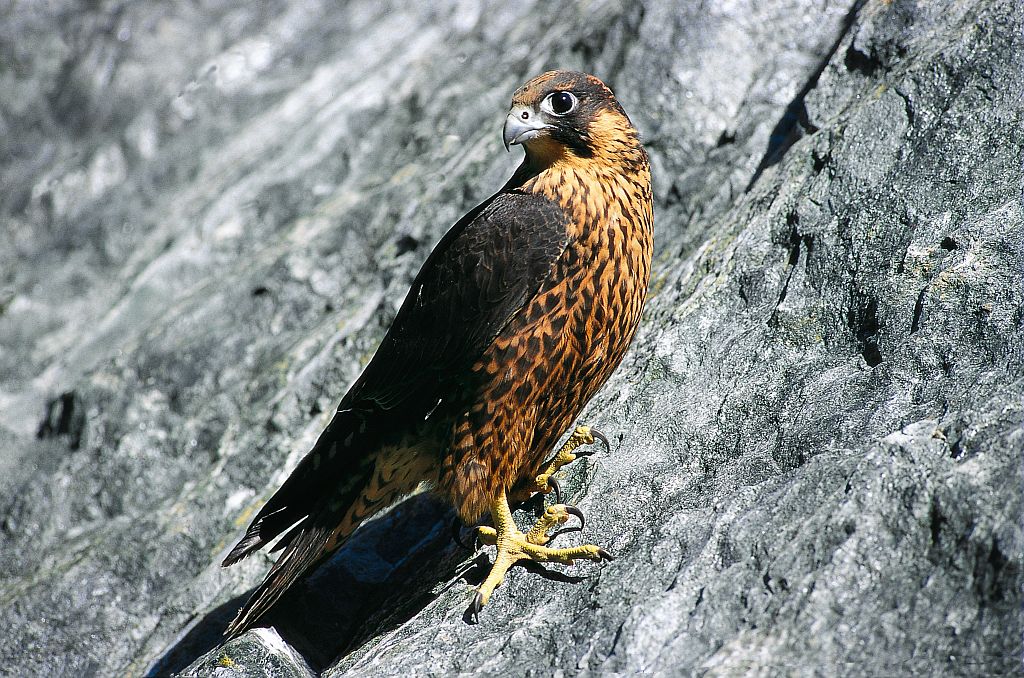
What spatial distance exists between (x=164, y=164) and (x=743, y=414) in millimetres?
6206

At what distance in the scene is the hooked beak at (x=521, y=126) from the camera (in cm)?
354

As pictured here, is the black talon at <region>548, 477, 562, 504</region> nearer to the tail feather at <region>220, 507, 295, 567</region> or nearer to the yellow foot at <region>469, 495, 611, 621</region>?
the yellow foot at <region>469, 495, 611, 621</region>

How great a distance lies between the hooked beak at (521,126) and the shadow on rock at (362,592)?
1.70 metres

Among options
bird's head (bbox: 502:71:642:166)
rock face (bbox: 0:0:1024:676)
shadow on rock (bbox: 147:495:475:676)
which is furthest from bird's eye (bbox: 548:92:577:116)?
shadow on rock (bbox: 147:495:475:676)

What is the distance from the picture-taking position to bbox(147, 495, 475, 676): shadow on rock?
3730 millimetres

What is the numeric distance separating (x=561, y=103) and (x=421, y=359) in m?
1.18

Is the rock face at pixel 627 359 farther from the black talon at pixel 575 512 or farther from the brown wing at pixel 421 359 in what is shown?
the brown wing at pixel 421 359

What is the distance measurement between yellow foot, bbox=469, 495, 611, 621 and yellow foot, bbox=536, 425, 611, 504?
0.28 meters

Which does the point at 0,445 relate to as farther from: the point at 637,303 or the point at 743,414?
the point at 743,414

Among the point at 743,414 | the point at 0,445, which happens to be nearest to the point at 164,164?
the point at 0,445

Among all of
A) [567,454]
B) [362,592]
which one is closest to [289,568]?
[362,592]

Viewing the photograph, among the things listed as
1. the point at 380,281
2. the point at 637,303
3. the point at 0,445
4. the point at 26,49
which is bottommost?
the point at 637,303

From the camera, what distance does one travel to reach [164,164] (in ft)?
25.7

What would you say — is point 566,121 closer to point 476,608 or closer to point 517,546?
point 517,546
